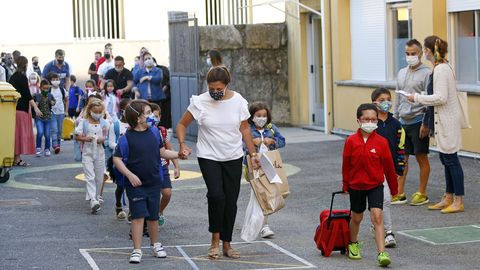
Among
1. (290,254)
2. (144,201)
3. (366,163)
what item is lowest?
(290,254)

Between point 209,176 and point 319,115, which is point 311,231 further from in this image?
point 319,115

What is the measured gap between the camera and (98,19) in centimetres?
3409

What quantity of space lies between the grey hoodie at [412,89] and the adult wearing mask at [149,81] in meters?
10.5

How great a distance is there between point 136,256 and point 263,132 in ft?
6.52

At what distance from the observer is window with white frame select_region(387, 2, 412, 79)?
792 inches

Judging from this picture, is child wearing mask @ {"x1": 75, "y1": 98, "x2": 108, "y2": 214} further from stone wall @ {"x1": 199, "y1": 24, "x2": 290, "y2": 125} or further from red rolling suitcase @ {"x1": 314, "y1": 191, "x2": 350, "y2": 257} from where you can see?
stone wall @ {"x1": 199, "y1": 24, "x2": 290, "y2": 125}

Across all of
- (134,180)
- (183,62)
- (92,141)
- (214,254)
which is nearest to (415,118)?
(92,141)

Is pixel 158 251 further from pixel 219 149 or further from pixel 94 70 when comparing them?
pixel 94 70

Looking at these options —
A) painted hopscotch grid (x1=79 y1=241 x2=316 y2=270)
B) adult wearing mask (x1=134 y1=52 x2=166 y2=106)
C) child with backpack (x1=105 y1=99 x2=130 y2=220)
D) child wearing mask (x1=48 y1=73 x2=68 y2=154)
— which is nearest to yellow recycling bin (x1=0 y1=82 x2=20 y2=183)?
child with backpack (x1=105 y1=99 x2=130 y2=220)

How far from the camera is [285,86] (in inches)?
982

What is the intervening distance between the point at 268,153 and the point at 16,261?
2.56 metres

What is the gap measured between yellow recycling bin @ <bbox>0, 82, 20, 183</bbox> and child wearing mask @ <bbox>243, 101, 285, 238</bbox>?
5657 mm

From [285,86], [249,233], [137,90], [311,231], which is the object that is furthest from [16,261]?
[285,86]

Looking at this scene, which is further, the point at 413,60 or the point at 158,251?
the point at 413,60
